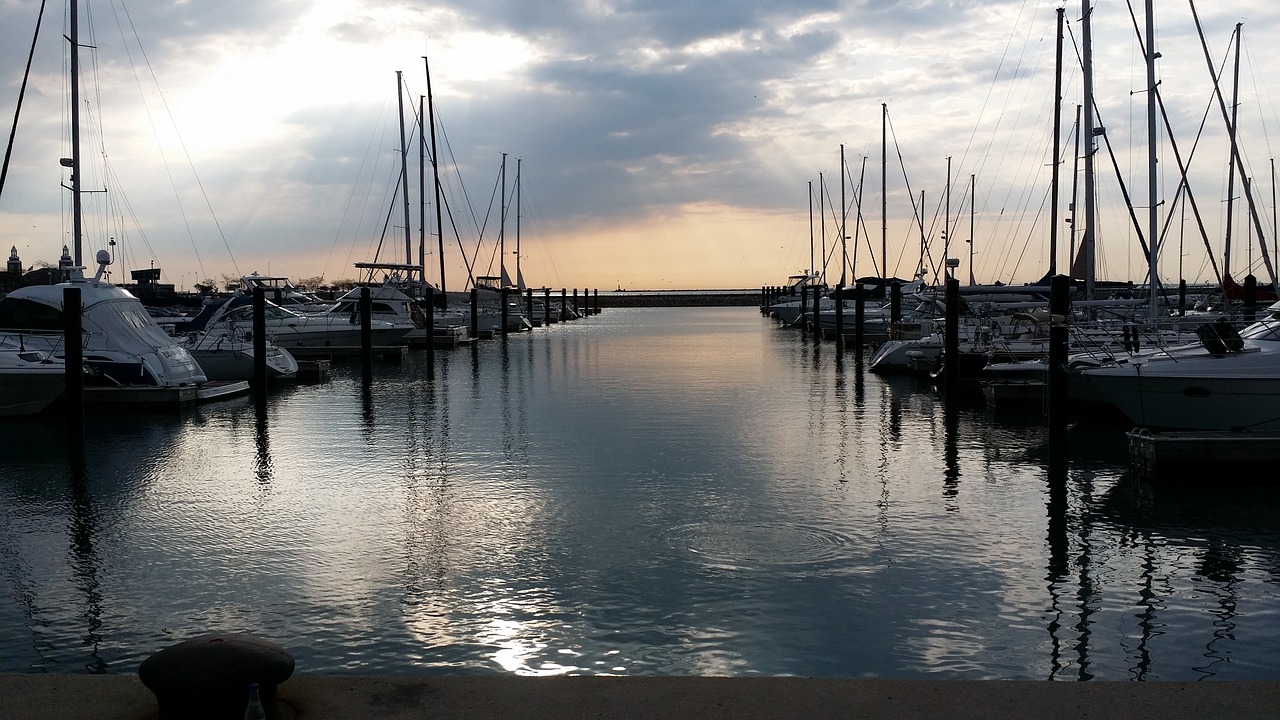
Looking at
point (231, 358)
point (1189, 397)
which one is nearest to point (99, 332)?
point (231, 358)

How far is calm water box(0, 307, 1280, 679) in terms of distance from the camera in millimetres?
7535

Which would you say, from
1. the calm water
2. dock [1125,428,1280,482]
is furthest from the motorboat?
dock [1125,428,1280,482]

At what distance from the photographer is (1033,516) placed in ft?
38.8

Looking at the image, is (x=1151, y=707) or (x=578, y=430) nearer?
(x=1151, y=707)

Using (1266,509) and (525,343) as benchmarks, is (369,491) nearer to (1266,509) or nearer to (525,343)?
(1266,509)

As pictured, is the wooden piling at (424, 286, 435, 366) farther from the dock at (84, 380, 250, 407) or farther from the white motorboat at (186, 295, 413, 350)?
the dock at (84, 380, 250, 407)

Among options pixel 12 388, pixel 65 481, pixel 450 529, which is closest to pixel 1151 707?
pixel 450 529

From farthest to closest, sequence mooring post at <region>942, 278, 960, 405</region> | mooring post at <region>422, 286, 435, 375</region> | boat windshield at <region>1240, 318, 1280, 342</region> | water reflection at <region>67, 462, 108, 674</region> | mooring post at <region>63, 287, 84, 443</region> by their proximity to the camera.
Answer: mooring post at <region>422, 286, 435, 375</region> → mooring post at <region>942, 278, 960, 405</region> → mooring post at <region>63, 287, 84, 443</region> → boat windshield at <region>1240, 318, 1280, 342</region> → water reflection at <region>67, 462, 108, 674</region>

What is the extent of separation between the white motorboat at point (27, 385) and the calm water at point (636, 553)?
1.14m

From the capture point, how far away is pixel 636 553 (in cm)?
1018

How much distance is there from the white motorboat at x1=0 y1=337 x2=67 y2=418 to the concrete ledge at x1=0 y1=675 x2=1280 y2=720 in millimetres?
16740

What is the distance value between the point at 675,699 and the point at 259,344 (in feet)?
71.6

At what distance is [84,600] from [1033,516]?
944 cm

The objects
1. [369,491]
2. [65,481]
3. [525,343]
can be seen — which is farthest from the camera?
[525,343]
